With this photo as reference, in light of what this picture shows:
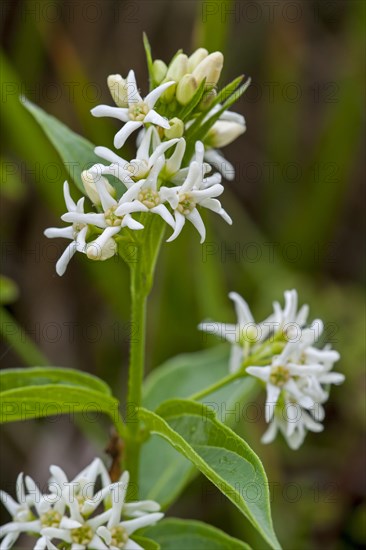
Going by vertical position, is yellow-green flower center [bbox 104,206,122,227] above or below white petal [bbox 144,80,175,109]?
below

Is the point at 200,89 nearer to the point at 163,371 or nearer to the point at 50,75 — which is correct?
the point at 163,371

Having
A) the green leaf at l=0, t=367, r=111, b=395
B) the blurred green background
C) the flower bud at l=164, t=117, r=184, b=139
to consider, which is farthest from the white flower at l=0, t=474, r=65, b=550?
the blurred green background

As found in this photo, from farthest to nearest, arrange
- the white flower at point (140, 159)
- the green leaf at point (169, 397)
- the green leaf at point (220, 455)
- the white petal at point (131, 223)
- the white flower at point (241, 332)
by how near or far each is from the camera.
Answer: the green leaf at point (169, 397) → the white flower at point (241, 332) → the white flower at point (140, 159) → the white petal at point (131, 223) → the green leaf at point (220, 455)

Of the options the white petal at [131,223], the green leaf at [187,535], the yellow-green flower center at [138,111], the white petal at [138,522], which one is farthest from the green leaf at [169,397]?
the yellow-green flower center at [138,111]

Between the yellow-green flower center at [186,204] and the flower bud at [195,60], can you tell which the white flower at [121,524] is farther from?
the flower bud at [195,60]

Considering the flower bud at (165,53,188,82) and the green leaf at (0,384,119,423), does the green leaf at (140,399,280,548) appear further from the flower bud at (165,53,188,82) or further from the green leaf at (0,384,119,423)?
the flower bud at (165,53,188,82)
